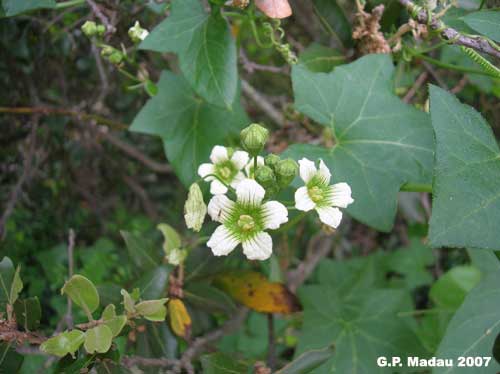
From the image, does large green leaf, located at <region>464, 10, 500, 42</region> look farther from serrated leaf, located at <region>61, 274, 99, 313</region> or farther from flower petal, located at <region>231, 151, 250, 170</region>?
serrated leaf, located at <region>61, 274, 99, 313</region>

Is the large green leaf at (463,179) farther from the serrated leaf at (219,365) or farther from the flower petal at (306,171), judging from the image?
the serrated leaf at (219,365)

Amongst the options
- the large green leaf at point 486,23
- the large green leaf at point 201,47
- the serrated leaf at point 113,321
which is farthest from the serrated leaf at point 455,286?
the serrated leaf at point 113,321

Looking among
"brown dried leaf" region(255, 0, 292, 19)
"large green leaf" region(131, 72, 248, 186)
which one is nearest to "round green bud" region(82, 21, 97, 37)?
"large green leaf" region(131, 72, 248, 186)

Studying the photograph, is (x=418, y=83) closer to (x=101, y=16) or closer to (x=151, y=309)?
(x=101, y=16)

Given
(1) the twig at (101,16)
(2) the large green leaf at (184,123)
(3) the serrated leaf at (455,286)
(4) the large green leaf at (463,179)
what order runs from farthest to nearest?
(3) the serrated leaf at (455,286) < (2) the large green leaf at (184,123) < (1) the twig at (101,16) < (4) the large green leaf at (463,179)

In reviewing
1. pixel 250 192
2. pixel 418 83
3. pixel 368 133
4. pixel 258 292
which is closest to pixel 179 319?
pixel 258 292

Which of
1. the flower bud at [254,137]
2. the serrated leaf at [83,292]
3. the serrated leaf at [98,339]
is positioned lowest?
the serrated leaf at [98,339]
